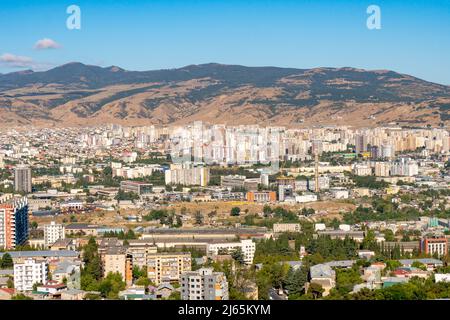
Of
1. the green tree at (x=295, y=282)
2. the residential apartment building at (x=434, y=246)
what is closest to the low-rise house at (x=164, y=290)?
the green tree at (x=295, y=282)

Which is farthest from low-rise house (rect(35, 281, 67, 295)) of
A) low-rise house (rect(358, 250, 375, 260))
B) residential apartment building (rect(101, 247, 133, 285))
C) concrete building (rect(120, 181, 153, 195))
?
concrete building (rect(120, 181, 153, 195))

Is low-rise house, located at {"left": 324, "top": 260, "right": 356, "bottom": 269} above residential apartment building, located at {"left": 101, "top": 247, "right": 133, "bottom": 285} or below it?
below

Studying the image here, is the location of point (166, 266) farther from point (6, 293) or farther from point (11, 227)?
point (11, 227)

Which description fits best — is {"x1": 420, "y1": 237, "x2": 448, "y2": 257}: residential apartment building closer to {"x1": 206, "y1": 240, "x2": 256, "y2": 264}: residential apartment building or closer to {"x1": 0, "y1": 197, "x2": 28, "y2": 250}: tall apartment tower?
{"x1": 206, "y1": 240, "x2": 256, "y2": 264}: residential apartment building

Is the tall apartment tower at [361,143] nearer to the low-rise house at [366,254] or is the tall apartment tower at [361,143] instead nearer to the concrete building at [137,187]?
the concrete building at [137,187]

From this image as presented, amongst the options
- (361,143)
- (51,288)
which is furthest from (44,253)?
(361,143)
